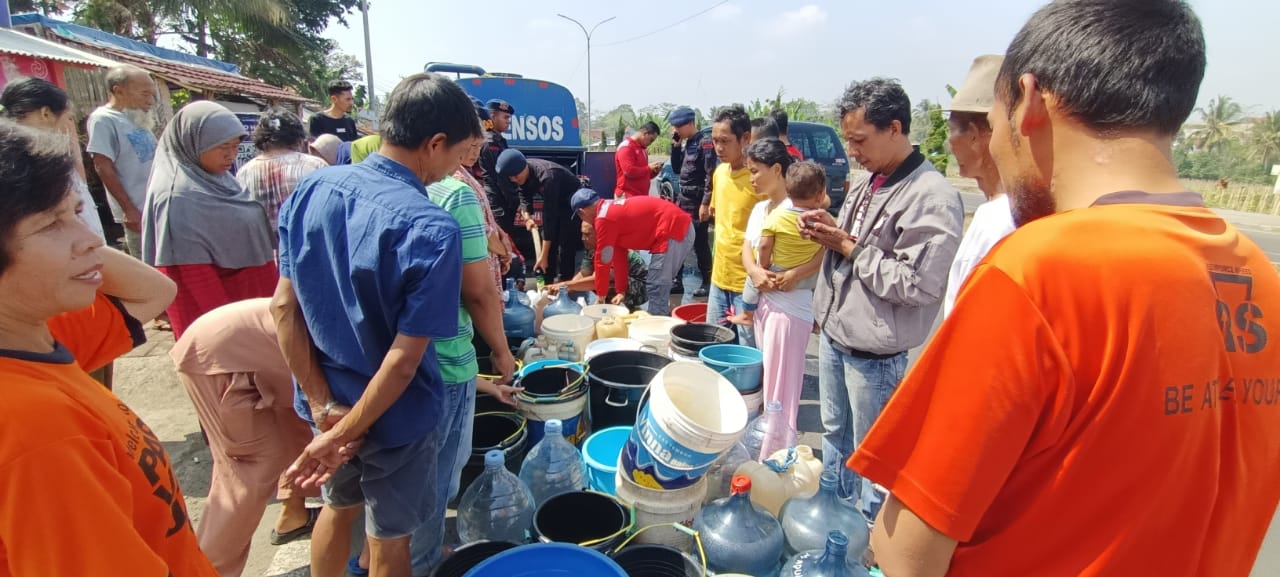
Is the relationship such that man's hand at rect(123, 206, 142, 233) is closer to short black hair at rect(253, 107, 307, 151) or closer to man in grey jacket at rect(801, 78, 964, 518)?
short black hair at rect(253, 107, 307, 151)

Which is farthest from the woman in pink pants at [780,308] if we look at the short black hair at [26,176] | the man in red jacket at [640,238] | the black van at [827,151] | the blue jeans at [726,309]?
the black van at [827,151]

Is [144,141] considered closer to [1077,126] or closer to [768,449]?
[768,449]

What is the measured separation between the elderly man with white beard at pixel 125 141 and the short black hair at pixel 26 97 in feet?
2.81

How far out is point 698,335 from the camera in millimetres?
3809

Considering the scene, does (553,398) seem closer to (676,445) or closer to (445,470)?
(445,470)

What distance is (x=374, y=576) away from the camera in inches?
78.0

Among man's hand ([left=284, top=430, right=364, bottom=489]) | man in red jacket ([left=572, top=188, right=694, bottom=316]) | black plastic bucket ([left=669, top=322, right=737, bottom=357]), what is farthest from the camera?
man in red jacket ([left=572, top=188, right=694, bottom=316])

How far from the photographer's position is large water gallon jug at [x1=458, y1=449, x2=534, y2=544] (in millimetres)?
2459

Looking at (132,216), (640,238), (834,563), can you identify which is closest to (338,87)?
(132,216)

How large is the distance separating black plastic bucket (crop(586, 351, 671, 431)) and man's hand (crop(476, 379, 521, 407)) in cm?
42

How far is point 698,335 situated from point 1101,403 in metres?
3.02

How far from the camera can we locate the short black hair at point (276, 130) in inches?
142

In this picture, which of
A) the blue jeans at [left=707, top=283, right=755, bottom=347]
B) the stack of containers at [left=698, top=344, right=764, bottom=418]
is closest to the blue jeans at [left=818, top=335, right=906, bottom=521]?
the stack of containers at [left=698, top=344, right=764, bottom=418]

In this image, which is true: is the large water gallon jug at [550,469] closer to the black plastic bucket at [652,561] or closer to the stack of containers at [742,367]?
the black plastic bucket at [652,561]
